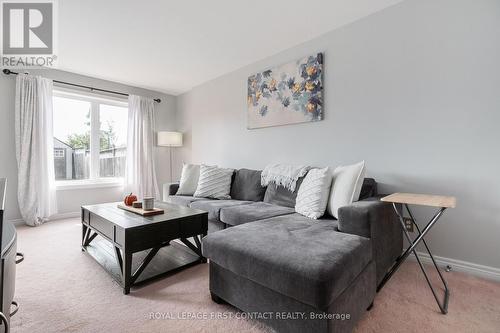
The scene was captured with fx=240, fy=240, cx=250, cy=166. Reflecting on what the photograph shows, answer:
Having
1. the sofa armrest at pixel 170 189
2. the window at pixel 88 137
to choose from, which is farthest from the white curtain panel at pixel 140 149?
the sofa armrest at pixel 170 189

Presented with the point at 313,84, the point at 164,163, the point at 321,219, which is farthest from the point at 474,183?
the point at 164,163

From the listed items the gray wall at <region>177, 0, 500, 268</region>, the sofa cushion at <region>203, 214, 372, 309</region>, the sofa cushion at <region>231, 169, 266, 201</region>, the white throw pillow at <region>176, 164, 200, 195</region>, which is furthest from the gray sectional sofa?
the white throw pillow at <region>176, 164, 200, 195</region>

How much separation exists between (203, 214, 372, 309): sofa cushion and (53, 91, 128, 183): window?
3536 millimetres

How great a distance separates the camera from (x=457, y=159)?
1.88 metres

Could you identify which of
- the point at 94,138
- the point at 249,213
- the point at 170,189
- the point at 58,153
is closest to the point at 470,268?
the point at 249,213

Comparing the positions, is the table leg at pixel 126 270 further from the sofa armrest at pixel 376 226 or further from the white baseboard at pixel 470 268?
the white baseboard at pixel 470 268

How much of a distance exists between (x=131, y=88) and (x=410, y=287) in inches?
189

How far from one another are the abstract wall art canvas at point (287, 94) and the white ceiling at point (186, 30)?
0.28m

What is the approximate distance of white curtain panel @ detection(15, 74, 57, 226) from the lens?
10.6 ft

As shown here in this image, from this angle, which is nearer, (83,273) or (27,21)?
(83,273)

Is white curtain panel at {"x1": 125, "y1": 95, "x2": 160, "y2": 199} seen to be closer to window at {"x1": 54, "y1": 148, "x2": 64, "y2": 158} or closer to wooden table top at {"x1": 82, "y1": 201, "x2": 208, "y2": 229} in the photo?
window at {"x1": 54, "y1": 148, "x2": 64, "y2": 158}

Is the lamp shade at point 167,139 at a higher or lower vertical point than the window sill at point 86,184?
higher

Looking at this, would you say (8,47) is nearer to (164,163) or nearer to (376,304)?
(164,163)

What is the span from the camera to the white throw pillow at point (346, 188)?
1869 mm
